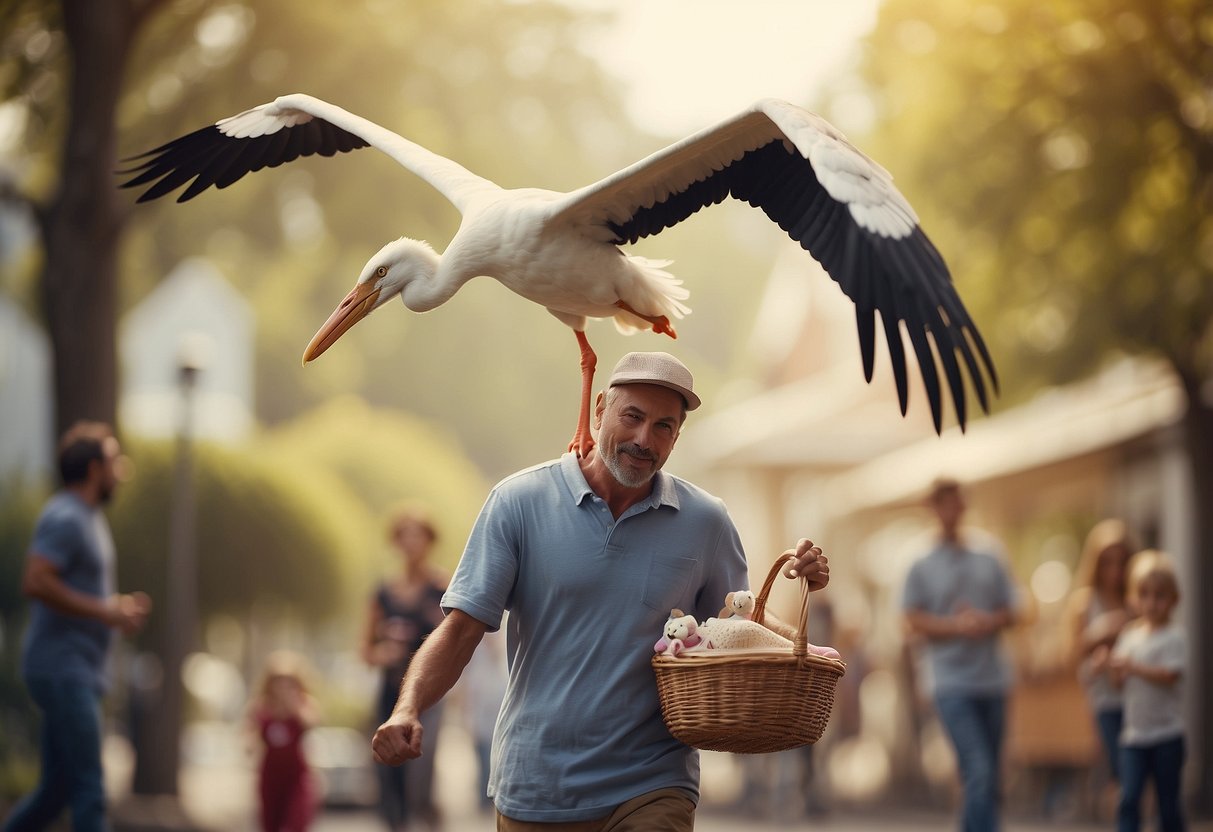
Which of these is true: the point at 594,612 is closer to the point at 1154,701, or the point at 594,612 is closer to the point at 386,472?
the point at 1154,701

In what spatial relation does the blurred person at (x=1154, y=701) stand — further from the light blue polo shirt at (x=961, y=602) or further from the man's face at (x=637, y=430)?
the man's face at (x=637, y=430)

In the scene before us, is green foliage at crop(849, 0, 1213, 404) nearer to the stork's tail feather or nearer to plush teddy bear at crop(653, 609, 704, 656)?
the stork's tail feather

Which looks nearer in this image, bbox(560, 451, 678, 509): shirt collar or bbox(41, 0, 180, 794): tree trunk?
bbox(560, 451, 678, 509): shirt collar

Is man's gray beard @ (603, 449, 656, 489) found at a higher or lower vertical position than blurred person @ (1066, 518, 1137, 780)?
higher

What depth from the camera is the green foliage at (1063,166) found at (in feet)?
44.8

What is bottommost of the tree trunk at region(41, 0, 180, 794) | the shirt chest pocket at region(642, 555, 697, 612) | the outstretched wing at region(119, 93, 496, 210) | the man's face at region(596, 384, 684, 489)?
the shirt chest pocket at region(642, 555, 697, 612)

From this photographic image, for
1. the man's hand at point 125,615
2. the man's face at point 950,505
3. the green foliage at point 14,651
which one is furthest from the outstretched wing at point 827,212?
the green foliage at point 14,651

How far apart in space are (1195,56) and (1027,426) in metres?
5.41

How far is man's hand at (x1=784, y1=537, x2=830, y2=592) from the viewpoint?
4250 mm

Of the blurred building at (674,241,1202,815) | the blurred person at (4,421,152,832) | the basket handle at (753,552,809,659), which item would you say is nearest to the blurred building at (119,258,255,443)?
the blurred building at (674,241,1202,815)

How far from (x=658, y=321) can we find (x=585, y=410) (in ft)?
2.21

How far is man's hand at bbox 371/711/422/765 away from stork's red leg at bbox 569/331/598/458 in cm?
93

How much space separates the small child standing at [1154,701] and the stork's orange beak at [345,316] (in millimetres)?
3864

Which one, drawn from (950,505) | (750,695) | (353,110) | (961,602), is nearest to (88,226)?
(353,110)
